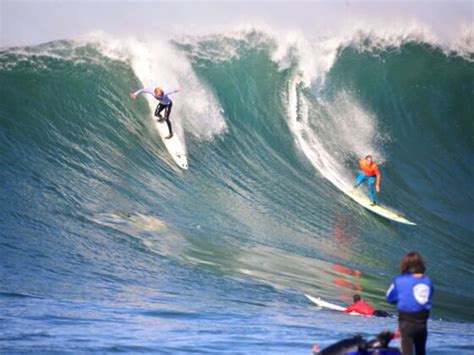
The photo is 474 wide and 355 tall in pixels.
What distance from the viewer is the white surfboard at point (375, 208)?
598 inches

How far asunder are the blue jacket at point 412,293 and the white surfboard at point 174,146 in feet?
33.0

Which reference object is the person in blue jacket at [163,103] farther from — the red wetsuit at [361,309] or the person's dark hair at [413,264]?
the person's dark hair at [413,264]

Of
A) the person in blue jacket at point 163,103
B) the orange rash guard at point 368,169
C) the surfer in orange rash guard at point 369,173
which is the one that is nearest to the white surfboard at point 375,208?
the surfer in orange rash guard at point 369,173

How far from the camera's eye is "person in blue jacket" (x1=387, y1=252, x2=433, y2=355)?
5426 millimetres

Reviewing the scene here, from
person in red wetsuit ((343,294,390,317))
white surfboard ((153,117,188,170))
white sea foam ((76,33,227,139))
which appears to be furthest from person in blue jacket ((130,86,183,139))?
person in red wetsuit ((343,294,390,317))

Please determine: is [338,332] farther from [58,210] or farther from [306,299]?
[58,210]

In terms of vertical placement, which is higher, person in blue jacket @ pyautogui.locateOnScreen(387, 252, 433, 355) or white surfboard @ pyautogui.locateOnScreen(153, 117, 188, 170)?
white surfboard @ pyautogui.locateOnScreen(153, 117, 188, 170)

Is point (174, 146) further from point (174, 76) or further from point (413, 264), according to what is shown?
point (413, 264)

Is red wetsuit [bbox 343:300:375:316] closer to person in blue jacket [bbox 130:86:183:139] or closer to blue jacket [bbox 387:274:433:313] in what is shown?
blue jacket [bbox 387:274:433:313]

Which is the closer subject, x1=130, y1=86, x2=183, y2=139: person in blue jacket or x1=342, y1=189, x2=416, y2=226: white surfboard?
x1=342, y1=189, x2=416, y2=226: white surfboard

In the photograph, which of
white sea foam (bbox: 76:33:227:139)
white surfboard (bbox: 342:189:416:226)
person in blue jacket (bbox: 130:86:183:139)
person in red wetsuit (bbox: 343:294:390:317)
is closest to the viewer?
person in red wetsuit (bbox: 343:294:390:317)

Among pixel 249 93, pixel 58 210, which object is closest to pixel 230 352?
pixel 58 210

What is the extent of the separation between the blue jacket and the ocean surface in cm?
154

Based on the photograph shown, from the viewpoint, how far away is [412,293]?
5.43m
